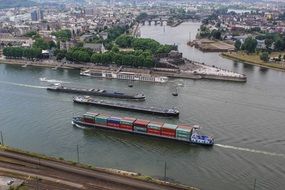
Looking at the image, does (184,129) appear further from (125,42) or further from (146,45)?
(125,42)

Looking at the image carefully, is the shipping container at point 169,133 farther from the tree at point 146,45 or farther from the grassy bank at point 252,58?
the tree at point 146,45

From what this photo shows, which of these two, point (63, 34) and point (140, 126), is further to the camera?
point (63, 34)

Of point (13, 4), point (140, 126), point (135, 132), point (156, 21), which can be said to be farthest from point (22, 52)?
point (13, 4)

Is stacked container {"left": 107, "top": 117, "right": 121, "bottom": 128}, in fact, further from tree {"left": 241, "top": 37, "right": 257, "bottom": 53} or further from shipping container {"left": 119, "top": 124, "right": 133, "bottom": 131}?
tree {"left": 241, "top": 37, "right": 257, "bottom": 53}

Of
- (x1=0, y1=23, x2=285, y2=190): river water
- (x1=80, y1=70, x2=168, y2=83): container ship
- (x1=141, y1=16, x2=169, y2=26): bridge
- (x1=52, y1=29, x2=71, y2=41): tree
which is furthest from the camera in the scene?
(x1=141, y1=16, x2=169, y2=26): bridge

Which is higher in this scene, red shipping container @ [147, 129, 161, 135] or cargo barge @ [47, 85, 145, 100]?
cargo barge @ [47, 85, 145, 100]

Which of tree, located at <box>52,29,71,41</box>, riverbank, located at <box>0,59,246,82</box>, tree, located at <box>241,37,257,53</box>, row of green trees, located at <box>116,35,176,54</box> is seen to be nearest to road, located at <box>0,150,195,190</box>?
riverbank, located at <box>0,59,246,82</box>

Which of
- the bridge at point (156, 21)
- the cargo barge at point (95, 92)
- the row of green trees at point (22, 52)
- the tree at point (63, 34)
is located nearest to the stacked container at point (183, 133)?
the cargo barge at point (95, 92)
